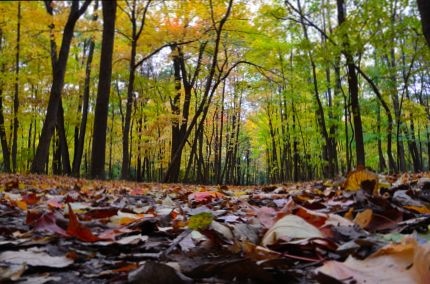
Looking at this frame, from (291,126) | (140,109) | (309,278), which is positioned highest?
(140,109)

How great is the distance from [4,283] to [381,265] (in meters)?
0.71

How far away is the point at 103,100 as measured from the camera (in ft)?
28.7

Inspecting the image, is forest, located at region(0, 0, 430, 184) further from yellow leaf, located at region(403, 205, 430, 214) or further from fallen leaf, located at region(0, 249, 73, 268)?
fallen leaf, located at region(0, 249, 73, 268)

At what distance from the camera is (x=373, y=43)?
35.8 ft

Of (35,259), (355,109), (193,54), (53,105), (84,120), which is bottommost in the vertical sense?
(35,259)

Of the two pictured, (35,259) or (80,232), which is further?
(80,232)

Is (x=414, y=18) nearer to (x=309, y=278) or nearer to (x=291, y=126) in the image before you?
(x=309, y=278)

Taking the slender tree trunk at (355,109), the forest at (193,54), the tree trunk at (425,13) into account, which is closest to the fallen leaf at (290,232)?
the forest at (193,54)

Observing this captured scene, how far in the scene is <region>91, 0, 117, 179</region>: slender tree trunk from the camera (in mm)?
8641

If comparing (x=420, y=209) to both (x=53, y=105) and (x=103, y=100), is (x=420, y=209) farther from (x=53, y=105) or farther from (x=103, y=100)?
(x=53, y=105)

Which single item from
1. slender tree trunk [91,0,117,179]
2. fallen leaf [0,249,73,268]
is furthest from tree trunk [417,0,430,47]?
slender tree trunk [91,0,117,179]

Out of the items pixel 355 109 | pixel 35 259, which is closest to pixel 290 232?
pixel 35 259

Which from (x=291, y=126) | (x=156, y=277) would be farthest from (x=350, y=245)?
(x=291, y=126)

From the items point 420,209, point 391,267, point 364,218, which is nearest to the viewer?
point 391,267
